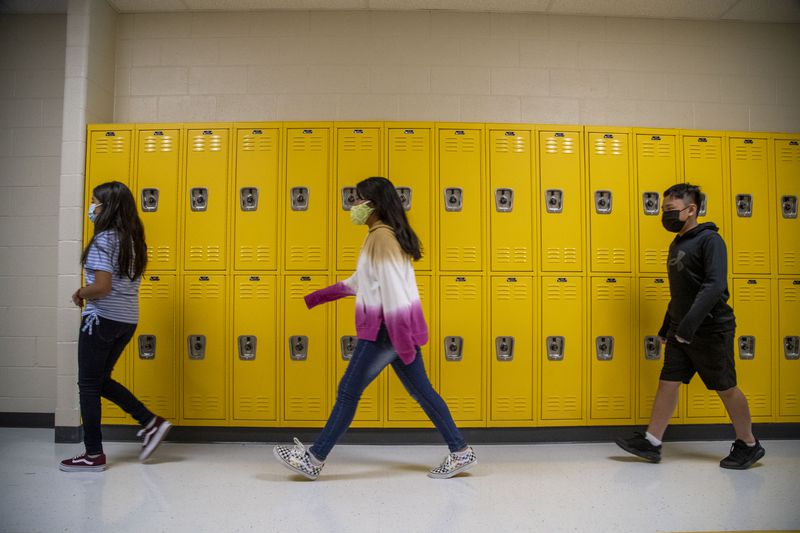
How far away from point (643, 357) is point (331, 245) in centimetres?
232

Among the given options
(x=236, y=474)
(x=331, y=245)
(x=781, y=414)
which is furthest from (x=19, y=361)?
(x=781, y=414)

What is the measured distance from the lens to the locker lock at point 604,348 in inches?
134

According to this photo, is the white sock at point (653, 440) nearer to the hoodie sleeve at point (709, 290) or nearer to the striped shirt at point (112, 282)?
the hoodie sleeve at point (709, 290)

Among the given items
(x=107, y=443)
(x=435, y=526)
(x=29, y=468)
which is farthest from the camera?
(x=107, y=443)

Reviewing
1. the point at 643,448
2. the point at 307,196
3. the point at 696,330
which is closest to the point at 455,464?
the point at 643,448

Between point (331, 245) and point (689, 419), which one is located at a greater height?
point (331, 245)

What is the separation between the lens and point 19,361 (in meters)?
3.76

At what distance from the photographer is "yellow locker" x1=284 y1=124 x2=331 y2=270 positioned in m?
3.37

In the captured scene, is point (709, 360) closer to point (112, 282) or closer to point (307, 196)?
point (307, 196)

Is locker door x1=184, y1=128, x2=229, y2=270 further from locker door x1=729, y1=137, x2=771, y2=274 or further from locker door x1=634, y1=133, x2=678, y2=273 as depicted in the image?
locker door x1=729, y1=137, x2=771, y2=274

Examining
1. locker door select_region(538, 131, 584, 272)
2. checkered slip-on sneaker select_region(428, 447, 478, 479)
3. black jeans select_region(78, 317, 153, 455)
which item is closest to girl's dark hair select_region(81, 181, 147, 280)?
black jeans select_region(78, 317, 153, 455)

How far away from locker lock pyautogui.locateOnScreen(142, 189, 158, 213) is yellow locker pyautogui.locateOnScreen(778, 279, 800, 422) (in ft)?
14.7

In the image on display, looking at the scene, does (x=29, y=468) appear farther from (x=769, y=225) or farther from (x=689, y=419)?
(x=769, y=225)

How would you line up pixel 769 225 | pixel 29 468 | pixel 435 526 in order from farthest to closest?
pixel 769 225, pixel 29 468, pixel 435 526
